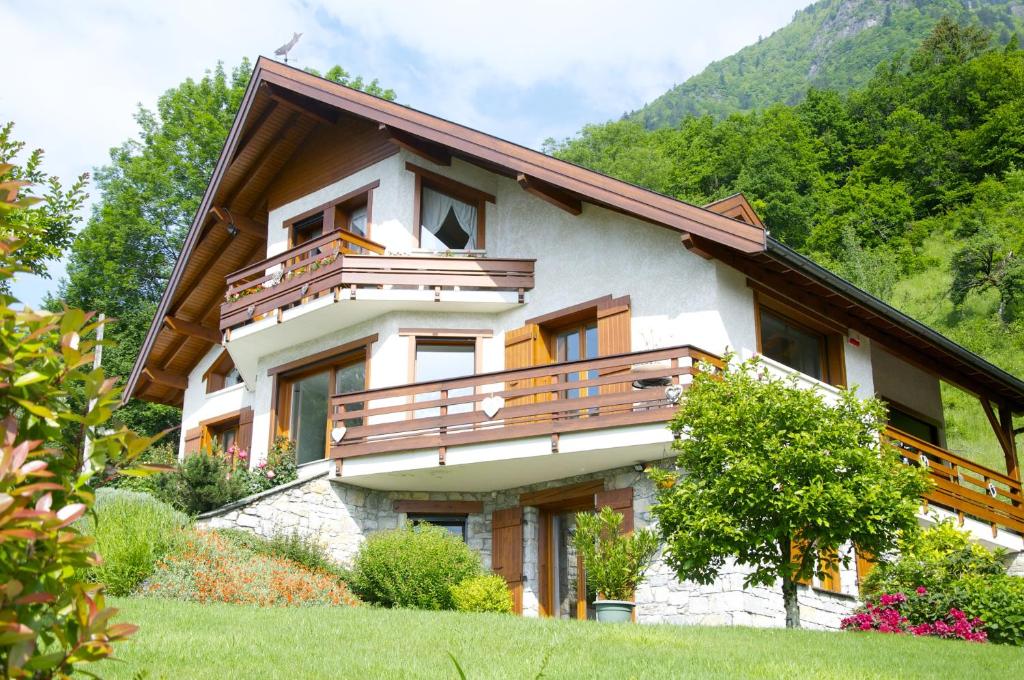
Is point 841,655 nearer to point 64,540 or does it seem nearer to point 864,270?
point 64,540

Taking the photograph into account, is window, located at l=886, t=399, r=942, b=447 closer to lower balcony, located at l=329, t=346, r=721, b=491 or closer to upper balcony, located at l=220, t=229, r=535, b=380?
lower balcony, located at l=329, t=346, r=721, b=491

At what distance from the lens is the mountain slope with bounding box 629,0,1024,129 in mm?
81812

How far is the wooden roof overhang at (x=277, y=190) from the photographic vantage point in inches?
627

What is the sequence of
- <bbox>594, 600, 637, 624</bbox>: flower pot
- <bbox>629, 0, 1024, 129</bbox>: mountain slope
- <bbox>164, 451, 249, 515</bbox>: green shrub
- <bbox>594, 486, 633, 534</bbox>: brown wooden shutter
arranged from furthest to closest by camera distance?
1. <bbox>629, 0, 1024, 129</bbox>: mountain slope
2. <bbox>164, 451, 249, 515</bbox>: green shrub
3. <bbox>594, 486, 633, 534</bbox>: brown wooden shutter
4. <bbox>594, 600, 637, 624</bbox>: flower pot

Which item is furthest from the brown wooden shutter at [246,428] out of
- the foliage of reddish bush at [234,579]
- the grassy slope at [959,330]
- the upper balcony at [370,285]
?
the grassy slope at [959,330]

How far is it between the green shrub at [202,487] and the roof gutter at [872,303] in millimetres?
9399

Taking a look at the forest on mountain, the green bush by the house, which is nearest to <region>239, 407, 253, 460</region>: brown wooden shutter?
the green bush by the house

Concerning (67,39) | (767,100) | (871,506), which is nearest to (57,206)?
(67,39)

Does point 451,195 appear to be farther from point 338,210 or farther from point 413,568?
point 413,568

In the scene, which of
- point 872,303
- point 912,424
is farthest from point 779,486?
point 912,424

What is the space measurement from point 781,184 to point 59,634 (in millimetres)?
39727

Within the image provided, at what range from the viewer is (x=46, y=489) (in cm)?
288

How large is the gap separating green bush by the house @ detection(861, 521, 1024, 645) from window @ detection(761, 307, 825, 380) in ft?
11.6

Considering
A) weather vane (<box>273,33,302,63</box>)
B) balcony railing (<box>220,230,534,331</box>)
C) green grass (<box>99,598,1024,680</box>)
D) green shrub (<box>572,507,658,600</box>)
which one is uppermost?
weather vane (<box>273,33,302,63</box>)
